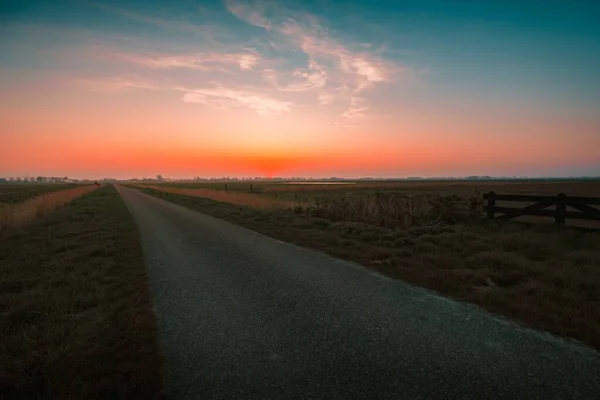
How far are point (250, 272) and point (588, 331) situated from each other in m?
6.16

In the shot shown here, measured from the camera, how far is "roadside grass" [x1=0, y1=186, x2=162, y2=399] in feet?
10.8

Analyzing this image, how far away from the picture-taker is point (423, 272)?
23.4 feet

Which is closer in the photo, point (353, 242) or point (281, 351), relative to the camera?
point (281, 351)

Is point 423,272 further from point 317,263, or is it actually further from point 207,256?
point 207,256

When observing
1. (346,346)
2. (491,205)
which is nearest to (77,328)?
(346,346)

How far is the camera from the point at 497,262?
24.7 ft

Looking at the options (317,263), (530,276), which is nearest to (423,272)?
(530,276)

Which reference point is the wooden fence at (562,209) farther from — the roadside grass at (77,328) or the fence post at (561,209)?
the roadside grass at (77,328)

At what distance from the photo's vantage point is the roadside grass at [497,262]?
196 inches

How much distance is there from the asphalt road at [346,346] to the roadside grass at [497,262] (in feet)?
2.09

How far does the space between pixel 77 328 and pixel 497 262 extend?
350 inches

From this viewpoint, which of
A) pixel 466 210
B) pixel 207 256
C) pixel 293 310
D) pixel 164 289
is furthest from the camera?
pixel 466 210

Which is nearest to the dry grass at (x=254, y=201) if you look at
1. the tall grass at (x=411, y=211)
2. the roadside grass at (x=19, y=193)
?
the tall grass at (x=411, y=211)

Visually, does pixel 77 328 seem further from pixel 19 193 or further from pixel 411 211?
pixel 19 193
